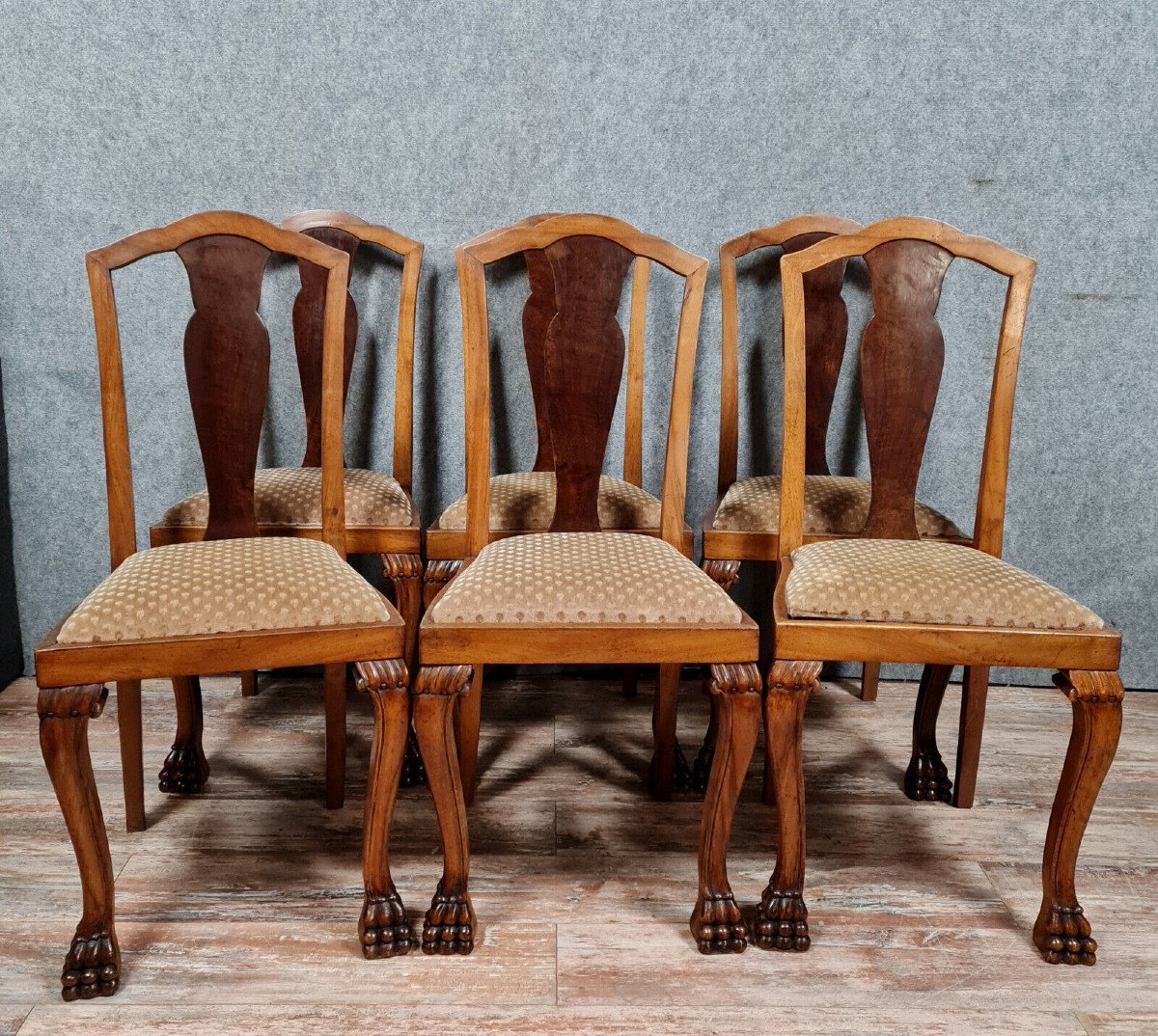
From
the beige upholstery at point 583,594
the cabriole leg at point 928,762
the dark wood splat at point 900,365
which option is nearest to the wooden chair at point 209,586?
the beige upholstery at point 583,594

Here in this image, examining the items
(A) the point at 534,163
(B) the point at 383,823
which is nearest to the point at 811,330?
(A) the point at 534,163

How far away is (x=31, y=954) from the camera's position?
54.6 inches

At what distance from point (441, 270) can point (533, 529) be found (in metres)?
0.76

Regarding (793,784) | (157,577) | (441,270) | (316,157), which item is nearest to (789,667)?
(793,784)

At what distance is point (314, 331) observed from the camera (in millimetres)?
2111

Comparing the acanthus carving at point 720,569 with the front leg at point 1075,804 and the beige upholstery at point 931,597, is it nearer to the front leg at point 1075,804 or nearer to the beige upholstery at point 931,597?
the beige upholstery at point 931,597

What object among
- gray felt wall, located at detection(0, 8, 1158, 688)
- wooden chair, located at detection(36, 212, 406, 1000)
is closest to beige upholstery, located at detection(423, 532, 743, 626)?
wooden chair, located at detection(36, 212, 406, 1000)

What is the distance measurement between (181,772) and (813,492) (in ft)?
4.27

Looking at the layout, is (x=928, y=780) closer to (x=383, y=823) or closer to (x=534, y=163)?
(x=383, y=823)

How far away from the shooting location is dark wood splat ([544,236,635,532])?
1587 millimetres

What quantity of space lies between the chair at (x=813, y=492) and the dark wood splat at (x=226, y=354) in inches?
32.8

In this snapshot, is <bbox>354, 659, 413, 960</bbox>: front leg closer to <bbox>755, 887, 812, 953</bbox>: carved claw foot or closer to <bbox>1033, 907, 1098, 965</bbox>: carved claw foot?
<bbox>755, 887, 812, 953</bbox>: carved claw foot

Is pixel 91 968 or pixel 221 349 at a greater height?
pixel 221 349

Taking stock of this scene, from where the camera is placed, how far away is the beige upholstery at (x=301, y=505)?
1828 mm
